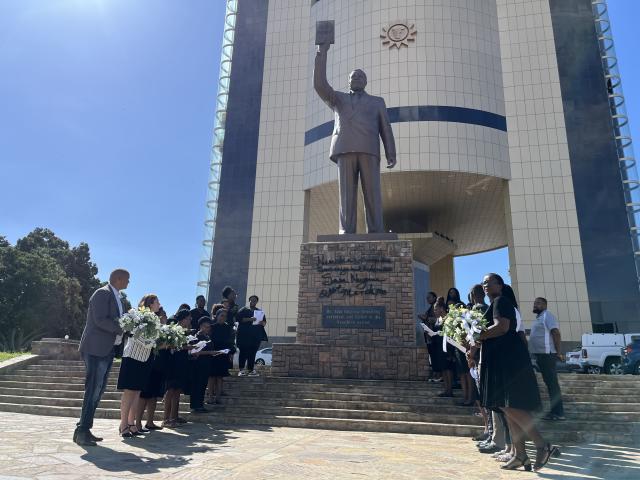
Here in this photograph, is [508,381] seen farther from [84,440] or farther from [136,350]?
[84,440]

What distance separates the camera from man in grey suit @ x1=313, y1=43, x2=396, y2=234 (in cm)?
1027

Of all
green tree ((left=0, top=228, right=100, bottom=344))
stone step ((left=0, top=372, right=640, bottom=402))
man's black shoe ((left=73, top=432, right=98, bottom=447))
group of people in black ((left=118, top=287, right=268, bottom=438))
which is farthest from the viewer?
green tree ((left=0, top=228, right=100, bottom=344))

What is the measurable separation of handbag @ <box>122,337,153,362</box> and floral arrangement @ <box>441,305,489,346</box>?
3604 millimetres

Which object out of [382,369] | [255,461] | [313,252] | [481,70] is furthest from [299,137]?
[255,461]

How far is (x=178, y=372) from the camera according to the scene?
6.38m

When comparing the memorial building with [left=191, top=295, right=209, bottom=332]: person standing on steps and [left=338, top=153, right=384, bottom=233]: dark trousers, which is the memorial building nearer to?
[left=338, top=153, right=384, bottom=233]: dark trousers

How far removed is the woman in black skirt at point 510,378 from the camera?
13.4 ft

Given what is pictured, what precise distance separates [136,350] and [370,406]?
3645 millimetres

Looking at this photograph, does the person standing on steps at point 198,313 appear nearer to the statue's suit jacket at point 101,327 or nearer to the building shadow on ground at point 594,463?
the statue's suit jacket at point 101,327

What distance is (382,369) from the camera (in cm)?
898

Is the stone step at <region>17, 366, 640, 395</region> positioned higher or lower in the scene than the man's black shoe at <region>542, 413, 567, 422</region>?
higher

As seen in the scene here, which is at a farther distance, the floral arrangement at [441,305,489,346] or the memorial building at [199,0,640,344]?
the memorial building at [199,0,640,344]

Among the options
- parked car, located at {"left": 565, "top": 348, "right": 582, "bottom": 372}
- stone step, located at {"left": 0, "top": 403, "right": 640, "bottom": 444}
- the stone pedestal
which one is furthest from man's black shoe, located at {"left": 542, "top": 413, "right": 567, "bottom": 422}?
parked car, located at {"left": 565, "top": 348, "right": 582, "bottom": 372}

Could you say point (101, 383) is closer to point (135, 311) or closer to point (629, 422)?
point (135, 311)
